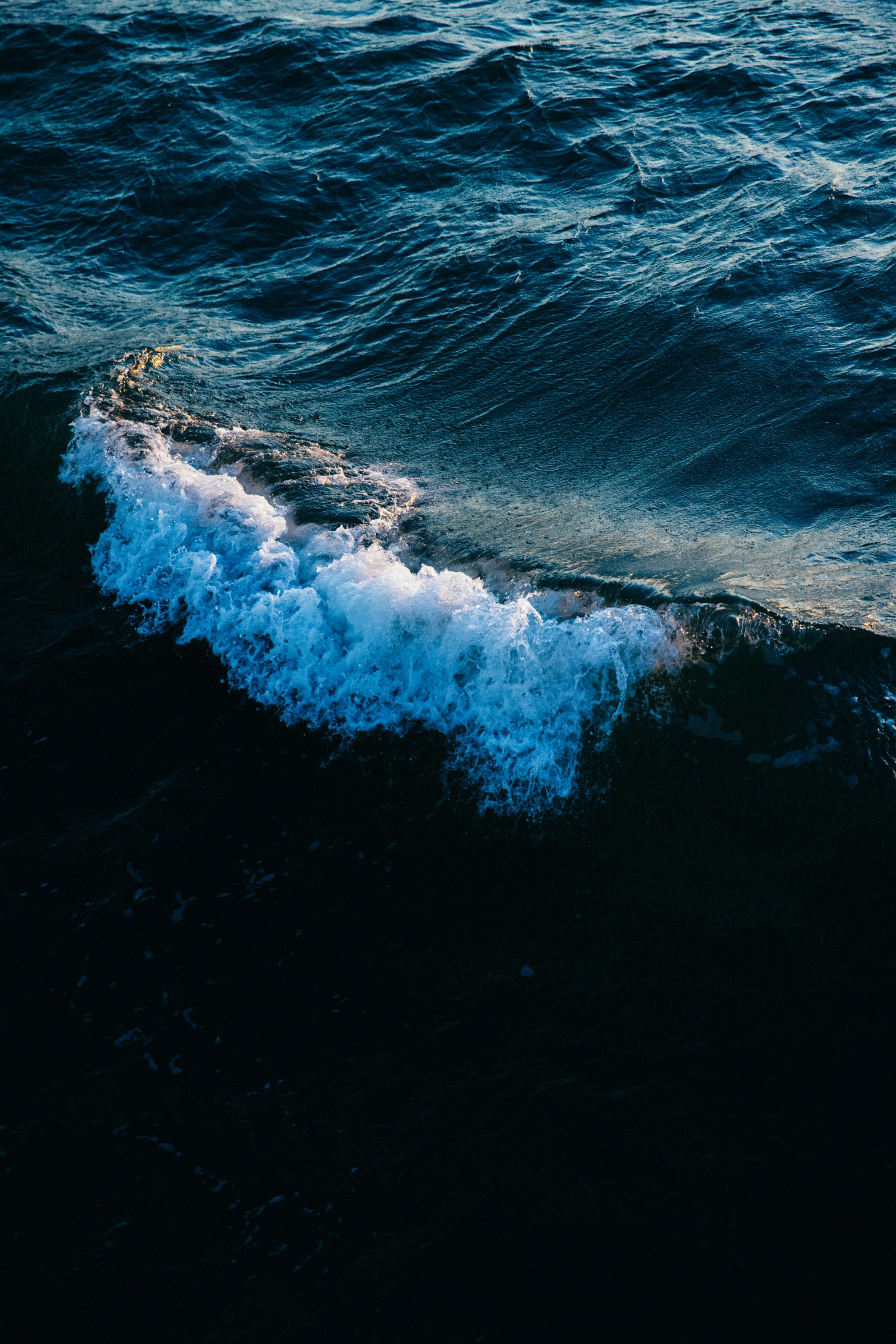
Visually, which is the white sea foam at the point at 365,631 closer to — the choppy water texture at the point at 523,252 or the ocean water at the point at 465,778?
the ocean water at the point at 465,778

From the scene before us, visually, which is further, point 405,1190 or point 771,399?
point 771,399

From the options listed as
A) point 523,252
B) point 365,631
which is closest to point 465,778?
point 365,631

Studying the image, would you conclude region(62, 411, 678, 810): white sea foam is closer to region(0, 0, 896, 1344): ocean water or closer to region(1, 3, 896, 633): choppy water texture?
region(0, 0, 896, 1344): ocean water

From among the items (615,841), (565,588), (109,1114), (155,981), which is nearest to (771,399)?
(565,588)

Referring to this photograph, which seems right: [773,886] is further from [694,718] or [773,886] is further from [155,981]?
[155,981]

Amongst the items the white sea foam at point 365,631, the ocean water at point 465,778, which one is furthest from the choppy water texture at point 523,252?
the white sea foam at point 365,631

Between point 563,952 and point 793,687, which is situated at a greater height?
point 793,687
